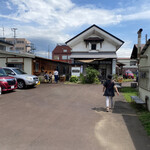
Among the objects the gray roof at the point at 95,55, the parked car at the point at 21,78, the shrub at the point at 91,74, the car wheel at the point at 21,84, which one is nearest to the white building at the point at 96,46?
the gray roof at the point at 95,55

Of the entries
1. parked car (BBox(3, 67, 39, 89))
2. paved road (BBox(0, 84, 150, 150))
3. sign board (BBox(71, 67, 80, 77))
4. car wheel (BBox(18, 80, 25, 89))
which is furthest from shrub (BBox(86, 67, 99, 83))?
paved road (BBox(0, 84, 150, 150))

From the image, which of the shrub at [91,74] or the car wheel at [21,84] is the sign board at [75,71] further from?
the car wheel at [21,84]

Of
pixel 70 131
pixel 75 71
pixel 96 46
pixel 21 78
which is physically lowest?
pixel 70 131

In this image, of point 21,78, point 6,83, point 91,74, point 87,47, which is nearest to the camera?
point 6,83

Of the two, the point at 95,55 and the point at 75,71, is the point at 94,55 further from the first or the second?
the point at 75,71

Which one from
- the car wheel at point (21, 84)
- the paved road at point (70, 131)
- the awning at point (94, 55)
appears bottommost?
the paved road at point (70, 131)

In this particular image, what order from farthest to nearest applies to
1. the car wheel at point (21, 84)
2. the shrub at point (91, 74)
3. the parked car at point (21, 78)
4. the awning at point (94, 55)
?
the awning at point (94, 55) < the shrub at point (91, 74) < the car wheel at point (21, 84) < the parked car at point (21, 78)

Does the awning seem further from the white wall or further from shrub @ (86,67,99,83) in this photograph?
shrub @ (86,67,99,83)

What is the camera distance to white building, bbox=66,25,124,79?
22.0 m

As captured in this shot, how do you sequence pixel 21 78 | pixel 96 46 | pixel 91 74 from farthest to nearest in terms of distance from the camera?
1. pixel 96 46
2. pixel 91 74
3. pixel 21 78

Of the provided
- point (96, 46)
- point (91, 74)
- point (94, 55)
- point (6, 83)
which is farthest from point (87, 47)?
point (6, 83)

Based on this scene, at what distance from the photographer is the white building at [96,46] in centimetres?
2198

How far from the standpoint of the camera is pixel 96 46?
74.2 ft

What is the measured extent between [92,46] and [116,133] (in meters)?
20.0
